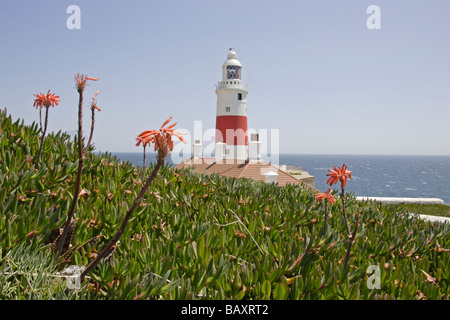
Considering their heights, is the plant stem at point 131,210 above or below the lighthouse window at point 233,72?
below

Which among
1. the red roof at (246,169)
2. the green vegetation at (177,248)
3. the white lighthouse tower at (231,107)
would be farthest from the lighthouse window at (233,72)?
the green vegetation at (177,248)

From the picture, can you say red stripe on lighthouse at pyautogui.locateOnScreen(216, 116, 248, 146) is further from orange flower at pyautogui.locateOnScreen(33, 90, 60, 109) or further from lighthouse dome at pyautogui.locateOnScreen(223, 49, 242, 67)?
orange flower at pyautogui.locateOnScreen(33, 90, 60, 109)

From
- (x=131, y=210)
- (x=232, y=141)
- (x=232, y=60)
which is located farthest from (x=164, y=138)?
(x=232, y=60)

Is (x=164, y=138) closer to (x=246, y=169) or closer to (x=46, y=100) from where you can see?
(x=46, y=100)

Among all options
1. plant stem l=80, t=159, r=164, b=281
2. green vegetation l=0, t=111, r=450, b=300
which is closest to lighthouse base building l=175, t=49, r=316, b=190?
green vegetation l=0, t=111, r=450, b=300

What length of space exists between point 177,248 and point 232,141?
83.4 ft

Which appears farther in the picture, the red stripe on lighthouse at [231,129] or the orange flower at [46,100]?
the red stripe on lighthouse at [231,129]

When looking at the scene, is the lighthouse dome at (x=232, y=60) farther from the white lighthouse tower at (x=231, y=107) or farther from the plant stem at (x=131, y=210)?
the plant stem at (x=131, y=210)

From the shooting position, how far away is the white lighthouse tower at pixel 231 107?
2886 centimetres

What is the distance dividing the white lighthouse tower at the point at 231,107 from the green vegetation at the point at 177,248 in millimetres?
24160

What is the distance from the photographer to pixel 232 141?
2764cm

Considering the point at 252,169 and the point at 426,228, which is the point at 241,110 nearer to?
the point at 252,169
